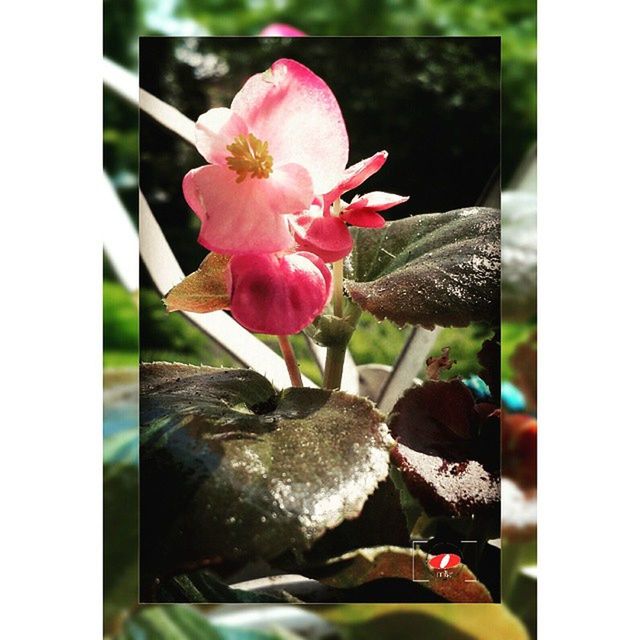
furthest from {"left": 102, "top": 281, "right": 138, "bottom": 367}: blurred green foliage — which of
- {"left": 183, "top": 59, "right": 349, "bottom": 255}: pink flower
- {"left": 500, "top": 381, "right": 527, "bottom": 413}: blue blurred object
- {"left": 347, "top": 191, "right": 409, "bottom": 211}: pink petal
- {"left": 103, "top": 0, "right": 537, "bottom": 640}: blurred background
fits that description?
{"left": 500, "top": 381, "right": 527, "bottom": 413}: blue blurred object

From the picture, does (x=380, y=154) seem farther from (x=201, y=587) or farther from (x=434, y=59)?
(x=201, y=587)

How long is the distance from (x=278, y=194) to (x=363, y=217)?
76 mm

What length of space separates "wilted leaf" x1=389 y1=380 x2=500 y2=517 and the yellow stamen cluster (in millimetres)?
224

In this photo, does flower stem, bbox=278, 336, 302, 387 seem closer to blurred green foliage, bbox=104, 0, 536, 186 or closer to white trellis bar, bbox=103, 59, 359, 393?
white trellis bar, bbox=103, 59, 359, 393

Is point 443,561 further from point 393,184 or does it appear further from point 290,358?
point 393,184

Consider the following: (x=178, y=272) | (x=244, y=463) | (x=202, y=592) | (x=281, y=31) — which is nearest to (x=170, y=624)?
(x=202, y=592)

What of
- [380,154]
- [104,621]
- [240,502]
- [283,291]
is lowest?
[104,621]

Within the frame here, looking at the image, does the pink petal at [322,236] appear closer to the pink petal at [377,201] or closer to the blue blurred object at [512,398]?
the pink petal at [377,201]

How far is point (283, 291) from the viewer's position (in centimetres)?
74

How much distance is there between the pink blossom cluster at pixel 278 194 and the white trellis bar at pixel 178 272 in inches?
1.3

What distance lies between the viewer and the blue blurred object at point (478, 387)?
2.63 feet

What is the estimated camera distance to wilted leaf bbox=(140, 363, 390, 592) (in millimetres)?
695
